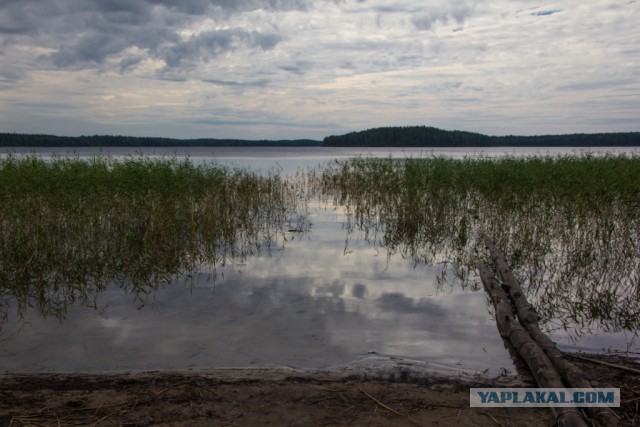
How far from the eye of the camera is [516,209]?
13828 mm

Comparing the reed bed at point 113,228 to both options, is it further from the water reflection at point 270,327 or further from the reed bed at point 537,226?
the reed bed at point 537,226

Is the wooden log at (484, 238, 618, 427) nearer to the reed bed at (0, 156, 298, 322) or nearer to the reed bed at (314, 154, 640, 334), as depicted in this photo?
the reed bed at (314, 154, 640, 334)

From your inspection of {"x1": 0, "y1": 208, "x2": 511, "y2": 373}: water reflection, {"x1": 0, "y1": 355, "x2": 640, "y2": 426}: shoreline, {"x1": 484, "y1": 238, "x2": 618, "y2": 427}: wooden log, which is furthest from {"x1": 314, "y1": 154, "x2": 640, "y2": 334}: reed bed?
{"x1": 0, "y1": 355, "x2": 640, "y2": 426}: shoreline

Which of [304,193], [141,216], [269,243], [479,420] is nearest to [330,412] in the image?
[479,420]

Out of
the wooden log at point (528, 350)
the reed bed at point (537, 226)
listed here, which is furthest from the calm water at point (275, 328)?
the reed bed at point (537, 226)

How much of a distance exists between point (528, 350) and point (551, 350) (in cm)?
23

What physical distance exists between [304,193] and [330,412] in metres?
18.8

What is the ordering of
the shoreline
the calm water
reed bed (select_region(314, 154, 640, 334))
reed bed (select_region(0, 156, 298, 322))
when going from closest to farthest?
the shoreline
the calm water
reed bed (select_region(314, 154, 640, 334))
reed bed (select_region(0, 156, 298, 322))

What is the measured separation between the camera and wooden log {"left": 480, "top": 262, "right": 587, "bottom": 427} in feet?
11.7

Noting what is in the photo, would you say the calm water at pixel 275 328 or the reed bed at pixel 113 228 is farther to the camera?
the reed bed at pixel 113 228

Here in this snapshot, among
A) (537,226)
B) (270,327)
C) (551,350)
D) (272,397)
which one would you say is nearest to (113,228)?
(270,327)

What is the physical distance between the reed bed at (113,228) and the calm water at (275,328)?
80 centimetres

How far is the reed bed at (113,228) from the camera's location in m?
8.04

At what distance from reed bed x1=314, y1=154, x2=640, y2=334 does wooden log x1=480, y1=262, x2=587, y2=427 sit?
0.75 metres
